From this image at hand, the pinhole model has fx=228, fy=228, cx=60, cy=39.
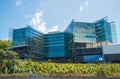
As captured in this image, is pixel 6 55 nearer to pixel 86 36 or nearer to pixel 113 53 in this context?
pixel 113 53

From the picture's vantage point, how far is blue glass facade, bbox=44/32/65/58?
352 ft

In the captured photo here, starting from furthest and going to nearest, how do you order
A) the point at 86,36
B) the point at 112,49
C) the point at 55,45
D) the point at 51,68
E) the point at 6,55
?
the point at 55,45 < the point at 86,36 < the point at 112,49 < the point at 51,68 < the point at 6,55

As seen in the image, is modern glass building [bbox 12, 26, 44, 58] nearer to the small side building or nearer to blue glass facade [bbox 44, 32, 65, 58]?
blue glass facade [bbox 44, 32, 65, 58]

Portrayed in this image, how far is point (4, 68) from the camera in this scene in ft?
129

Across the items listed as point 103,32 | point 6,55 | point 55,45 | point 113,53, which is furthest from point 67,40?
point 6,55

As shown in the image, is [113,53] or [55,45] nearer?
[113,53]

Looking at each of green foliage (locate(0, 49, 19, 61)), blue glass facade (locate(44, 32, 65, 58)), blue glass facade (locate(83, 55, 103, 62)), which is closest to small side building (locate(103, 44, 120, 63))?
blue glass facade (locate(83, 55, 103, 62))

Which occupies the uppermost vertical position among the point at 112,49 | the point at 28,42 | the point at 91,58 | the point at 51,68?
the point at 28,42

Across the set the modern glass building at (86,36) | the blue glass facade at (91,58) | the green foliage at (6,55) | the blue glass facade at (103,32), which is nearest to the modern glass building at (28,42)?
the modern glass building at (86,36)

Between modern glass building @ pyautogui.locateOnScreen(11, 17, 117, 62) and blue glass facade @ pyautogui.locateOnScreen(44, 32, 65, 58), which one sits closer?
modern glass building @ pyautogui.locateOnScreen(11, 17, 117, 62)

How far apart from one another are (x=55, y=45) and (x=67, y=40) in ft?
20.6

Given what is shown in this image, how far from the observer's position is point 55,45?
110062 millimetres

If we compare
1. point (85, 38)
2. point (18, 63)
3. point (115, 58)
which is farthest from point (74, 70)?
point (85, 38)

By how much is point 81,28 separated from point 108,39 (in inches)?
529
